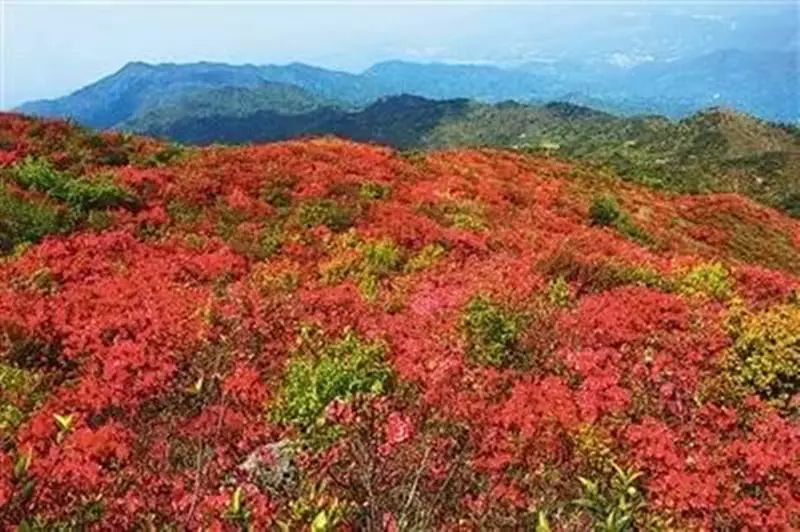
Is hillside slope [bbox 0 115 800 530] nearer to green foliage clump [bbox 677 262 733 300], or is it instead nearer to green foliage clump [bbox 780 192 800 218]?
green foliage clump [bbox 677 262 733 300]

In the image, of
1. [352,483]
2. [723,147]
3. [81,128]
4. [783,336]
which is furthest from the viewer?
[723,147]

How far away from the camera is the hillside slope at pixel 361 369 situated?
9.88 metres

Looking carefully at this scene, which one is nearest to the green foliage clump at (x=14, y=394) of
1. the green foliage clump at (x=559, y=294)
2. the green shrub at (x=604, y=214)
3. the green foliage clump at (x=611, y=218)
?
the green foliage clump at (x=559, y=294)

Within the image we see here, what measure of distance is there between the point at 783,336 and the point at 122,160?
21.7 meters

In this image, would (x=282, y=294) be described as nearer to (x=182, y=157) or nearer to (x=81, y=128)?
(x=182, y=157)

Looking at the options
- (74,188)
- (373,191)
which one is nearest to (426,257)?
(373,191)

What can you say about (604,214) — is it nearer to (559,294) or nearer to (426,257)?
(426,257)

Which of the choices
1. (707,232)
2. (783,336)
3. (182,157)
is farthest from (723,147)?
(783,336)

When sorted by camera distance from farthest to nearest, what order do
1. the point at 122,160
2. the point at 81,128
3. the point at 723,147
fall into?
the point at 723,147, the point at 81,128, the point at 122,160

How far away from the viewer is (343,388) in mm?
13820

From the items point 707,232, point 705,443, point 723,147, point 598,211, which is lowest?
point 723,147

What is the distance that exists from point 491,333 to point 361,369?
242 centimetres

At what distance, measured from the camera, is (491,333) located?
1560 centimetres

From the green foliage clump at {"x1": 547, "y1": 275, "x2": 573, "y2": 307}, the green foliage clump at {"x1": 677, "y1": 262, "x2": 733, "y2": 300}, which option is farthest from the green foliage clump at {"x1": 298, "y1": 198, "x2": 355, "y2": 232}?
the green foliage clump at {"x1": 677, "y1": 262, "x2": 733, "y2": 300}
